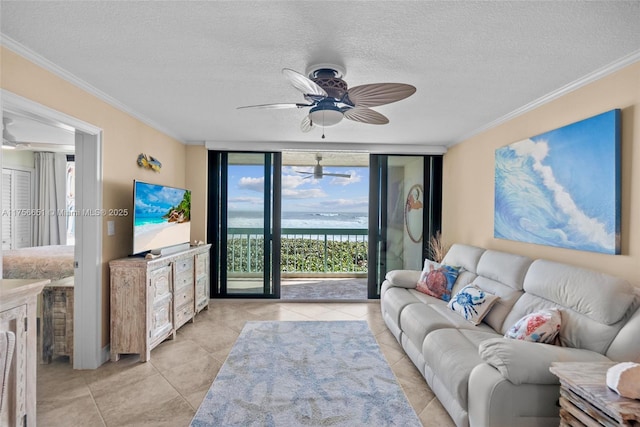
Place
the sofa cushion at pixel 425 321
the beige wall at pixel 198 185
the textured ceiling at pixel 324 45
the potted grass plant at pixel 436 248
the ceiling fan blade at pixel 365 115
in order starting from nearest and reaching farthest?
1. the textured ceiling at pixel 324 45
2. the ceiling fan blade at pixel 365 115
3. the sofa cushion at pixel 425 321
4. the potted grass plant at pixel 436 248
5. the beige wall at pixel 198 185

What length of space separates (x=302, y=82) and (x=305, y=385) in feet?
7.35

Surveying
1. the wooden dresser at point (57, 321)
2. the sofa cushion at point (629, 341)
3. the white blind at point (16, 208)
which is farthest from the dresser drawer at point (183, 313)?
the white blind at point (16, 208)

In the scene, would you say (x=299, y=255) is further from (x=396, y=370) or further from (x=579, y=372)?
(x=579, y=372)

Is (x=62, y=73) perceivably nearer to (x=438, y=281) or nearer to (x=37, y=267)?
(x=37, y=267)

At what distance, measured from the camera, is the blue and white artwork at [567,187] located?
2.18 metres

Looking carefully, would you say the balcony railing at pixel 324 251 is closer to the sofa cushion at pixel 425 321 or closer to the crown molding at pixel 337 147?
the crown molding at pixel 337 147

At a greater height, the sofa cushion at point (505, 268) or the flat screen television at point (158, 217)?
the flat screen television at point (158, 217)

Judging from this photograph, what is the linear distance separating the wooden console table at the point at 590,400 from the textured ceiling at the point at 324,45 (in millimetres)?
1771

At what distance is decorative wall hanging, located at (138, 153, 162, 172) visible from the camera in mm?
3541

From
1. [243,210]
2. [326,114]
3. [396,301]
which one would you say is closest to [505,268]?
[396,301]

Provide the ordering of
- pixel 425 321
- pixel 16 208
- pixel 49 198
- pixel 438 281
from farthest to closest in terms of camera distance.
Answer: pixel 49 198
pixel 16 208
pixel 438 281
pixel 425 321

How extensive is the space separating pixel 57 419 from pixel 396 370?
8.29ft

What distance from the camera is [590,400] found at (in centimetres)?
141

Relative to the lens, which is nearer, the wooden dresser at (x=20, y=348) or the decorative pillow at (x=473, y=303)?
the wooden dresser at (x=20, y=348)
